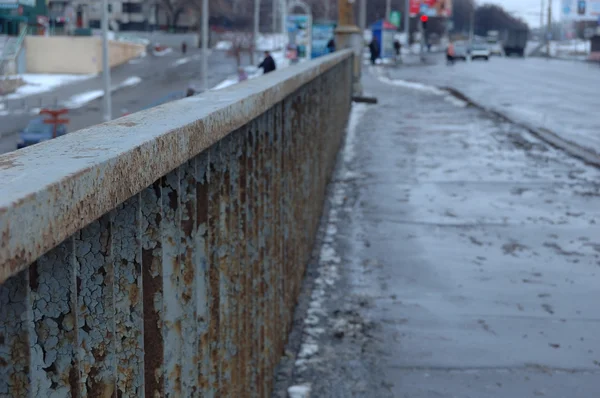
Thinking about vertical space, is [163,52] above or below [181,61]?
above

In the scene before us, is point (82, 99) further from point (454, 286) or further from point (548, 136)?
point (454, 286)

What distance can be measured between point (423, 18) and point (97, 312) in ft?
179

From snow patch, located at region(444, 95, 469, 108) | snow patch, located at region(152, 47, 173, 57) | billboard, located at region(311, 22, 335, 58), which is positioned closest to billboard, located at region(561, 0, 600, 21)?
snow patch, located at region(152, 47, 173, 57)

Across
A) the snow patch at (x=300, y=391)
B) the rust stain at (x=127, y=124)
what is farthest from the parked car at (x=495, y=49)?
the rust stain at (x=127, y=124)

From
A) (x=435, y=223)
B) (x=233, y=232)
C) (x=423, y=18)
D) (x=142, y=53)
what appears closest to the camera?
(x=233, y=232)

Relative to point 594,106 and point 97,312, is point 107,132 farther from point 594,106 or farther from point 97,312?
point 594,106

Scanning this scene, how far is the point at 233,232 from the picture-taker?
3422mm

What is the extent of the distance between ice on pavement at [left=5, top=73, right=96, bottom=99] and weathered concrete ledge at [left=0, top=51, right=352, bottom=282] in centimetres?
4652

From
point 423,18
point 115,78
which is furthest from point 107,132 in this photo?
point 115,78

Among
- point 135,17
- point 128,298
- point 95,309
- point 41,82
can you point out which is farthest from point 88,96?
point 135,17

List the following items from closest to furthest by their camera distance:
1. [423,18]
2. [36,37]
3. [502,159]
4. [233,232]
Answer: [233,232] → [502,159] → [423,18] → [36,37]

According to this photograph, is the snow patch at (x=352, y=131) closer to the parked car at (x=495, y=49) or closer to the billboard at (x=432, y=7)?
the parked car at (x=495, y=49)

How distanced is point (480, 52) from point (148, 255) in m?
82.4

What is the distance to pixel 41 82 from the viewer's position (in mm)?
54219
